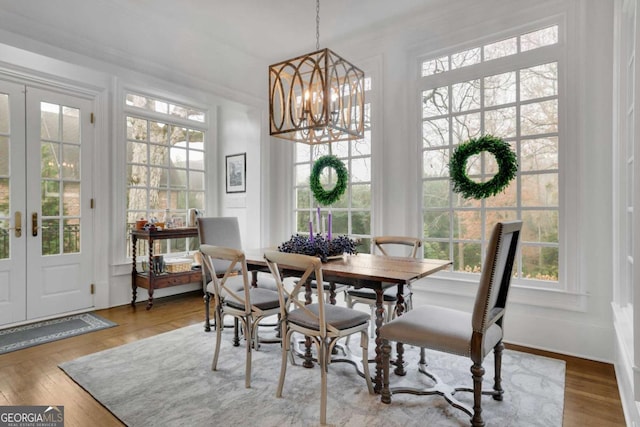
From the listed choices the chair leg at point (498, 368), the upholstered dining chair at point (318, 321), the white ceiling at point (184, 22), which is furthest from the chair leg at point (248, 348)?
the white ceiling at point (184, 22)

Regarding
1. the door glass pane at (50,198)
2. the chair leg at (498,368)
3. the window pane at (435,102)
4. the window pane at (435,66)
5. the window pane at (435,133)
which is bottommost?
the chair leg at (498,368)

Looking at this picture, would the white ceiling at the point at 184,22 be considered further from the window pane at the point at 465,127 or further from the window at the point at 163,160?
the window pane at the point at 465,127

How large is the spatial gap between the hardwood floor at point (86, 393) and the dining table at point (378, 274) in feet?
3.36

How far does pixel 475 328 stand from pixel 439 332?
189mm

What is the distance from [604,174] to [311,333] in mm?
2540

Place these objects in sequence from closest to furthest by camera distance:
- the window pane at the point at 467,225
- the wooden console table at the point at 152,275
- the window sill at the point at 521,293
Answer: the window sill at the point at 521,293 < the window pane at the point at 467,225 < the wooden console table at the point at 152,275

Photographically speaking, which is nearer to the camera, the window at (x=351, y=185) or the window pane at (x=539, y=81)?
the window pane at (x=539, y=81)

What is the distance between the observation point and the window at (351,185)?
13.9 feet

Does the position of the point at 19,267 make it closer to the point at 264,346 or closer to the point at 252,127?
the point at 264,346

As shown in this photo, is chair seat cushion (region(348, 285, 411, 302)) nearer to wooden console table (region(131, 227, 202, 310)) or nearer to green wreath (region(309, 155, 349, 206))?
green wreath (region(309, 155, 349, 206))

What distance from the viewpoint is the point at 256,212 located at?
5.01 m

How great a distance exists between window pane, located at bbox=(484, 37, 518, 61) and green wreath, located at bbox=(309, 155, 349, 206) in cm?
185

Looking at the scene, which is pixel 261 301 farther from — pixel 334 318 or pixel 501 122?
pixel 501 122

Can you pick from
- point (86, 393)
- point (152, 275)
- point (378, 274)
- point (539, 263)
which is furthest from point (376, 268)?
point (152, 275)
